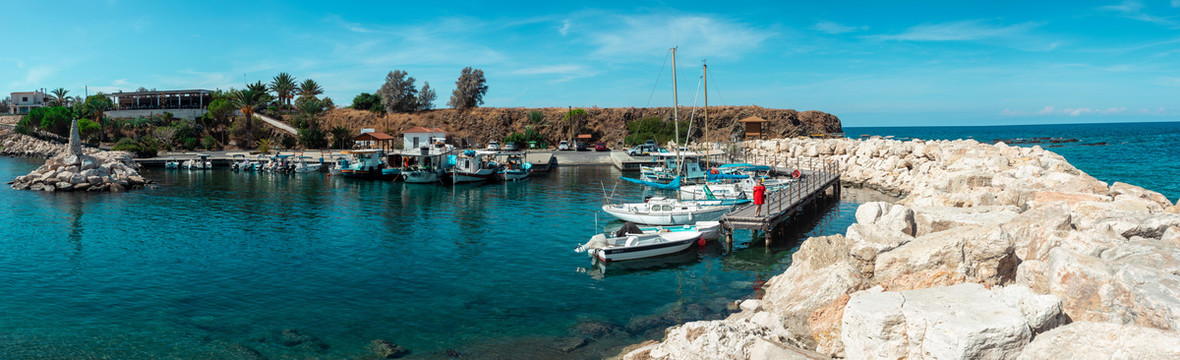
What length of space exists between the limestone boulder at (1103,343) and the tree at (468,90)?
11239 centimetres

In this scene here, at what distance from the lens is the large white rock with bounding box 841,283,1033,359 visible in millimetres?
8719

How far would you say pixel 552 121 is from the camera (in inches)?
4434

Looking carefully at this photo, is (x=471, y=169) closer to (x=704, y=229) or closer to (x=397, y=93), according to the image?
(x=704, y=229)

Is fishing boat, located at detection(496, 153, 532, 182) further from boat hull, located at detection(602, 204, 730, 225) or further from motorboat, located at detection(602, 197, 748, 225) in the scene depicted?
boat hull, located at detection(602, 204, 730, 225)

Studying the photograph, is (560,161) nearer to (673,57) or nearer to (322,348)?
(673,57)

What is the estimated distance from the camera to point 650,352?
12500 mm

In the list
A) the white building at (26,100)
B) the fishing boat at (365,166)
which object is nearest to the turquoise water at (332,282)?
the fishing boat at (365,166)

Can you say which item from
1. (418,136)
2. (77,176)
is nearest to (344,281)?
(77,176)

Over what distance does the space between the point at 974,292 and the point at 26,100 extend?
18650 cm

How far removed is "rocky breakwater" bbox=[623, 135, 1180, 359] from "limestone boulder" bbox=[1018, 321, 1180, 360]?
0.6 inches

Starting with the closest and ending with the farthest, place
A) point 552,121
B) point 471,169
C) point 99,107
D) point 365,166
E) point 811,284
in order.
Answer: point 811,284 < point 471,169 < point 365,166 < point 99,107 < point 552,121

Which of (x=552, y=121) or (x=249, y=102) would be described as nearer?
(x=249, y=102)

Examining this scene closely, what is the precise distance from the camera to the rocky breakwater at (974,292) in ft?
28.7

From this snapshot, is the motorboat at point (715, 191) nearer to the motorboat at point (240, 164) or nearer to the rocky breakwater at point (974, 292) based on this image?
the rocky breakwater at point (974, 292)
